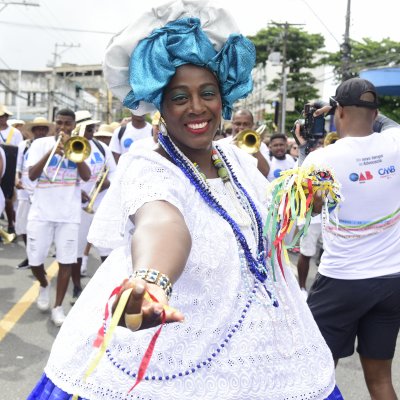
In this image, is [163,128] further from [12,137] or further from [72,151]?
[12,137]

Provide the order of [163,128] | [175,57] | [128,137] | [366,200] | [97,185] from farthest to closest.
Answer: [128,137], [97,185], [366,200], [163,128], [175,57]

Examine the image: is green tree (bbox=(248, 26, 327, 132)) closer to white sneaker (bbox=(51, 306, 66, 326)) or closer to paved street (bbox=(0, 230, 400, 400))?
paved street (bbox=(0, 230, 400, 400))

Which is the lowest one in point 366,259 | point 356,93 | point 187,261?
point 366,259

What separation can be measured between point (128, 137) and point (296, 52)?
40.9 metres

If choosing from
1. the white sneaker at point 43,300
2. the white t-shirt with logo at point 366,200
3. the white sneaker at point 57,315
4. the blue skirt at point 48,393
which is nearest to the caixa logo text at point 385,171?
the white t-shirt with logo at point 366,200

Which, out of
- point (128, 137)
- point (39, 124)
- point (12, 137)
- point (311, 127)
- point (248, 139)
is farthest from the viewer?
point (12, 137)

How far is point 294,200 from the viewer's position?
2.17 m

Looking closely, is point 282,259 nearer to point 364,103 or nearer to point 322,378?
point 322,378

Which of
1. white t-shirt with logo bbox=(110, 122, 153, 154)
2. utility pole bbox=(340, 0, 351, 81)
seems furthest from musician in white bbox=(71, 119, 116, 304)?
utility pole bbox=(340, 0, 351, 81)

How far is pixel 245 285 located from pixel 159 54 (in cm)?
76

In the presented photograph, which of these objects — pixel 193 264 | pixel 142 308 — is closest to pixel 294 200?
pixel 193 264

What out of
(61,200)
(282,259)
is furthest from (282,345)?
(61,200)

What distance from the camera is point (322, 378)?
2018 mm

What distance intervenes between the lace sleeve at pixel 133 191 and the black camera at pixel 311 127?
4.10 ft
